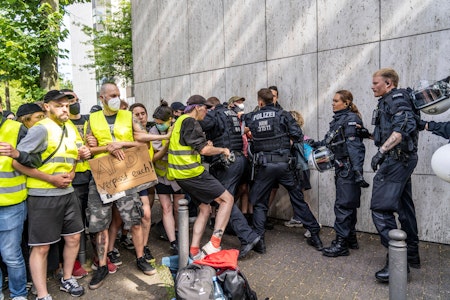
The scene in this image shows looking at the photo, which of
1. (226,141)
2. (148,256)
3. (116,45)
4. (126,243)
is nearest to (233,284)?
(148,256)

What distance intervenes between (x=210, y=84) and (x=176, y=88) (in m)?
1.19

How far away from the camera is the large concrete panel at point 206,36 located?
768 cm

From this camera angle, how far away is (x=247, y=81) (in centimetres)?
721

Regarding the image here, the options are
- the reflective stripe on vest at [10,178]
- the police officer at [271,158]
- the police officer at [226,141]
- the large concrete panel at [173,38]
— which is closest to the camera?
the reflective stripe on vest at [10,178]

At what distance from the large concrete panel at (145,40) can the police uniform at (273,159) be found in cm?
487

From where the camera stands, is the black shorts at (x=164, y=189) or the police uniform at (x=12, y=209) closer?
the police uniform at (x=12, y=209)

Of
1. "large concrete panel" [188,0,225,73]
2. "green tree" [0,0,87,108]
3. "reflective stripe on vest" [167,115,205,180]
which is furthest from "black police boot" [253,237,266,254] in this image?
"green tree" [0,0,87,108]

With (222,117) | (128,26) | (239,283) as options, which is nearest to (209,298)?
(239,283)

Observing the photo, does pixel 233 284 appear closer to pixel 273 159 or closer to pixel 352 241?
pixel 273 159

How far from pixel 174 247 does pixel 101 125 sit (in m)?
1.99

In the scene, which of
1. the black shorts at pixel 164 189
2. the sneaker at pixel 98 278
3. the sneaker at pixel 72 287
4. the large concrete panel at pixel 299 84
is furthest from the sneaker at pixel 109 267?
the large concrete panel at pixel 299 84

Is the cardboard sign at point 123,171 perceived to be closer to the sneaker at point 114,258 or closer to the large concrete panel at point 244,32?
the sneaker at point 114,258

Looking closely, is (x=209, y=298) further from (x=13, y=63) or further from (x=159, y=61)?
(x=13, y=63)

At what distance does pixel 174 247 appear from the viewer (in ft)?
17.1
